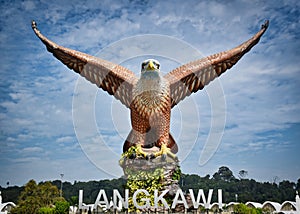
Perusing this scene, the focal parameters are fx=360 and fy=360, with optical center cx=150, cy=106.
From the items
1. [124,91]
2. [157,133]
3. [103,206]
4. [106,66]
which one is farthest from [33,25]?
[103,206]

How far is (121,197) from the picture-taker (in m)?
11.2

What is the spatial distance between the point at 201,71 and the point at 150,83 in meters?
2.44

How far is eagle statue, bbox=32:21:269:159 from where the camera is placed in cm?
1220

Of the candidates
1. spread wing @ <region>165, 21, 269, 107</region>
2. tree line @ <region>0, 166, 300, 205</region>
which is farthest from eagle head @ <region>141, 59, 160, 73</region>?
tree line @ <region>0, 166, 300, 205</region>

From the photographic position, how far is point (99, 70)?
13.6 metres

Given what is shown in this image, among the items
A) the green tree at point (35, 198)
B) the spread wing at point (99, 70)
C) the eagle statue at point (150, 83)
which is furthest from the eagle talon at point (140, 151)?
the green tree at point (35, 198)

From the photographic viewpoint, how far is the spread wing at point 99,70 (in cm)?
1338

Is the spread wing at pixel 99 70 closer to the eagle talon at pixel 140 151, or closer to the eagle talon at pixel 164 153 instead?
the eagle talon at pixel 140 151

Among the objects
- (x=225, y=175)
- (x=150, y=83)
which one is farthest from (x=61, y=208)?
(x=225, y=175)

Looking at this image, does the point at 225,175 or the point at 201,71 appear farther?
the point at 225,175

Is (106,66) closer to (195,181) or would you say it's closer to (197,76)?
(197,76)

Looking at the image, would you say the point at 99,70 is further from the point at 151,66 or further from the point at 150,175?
the point at 150,175

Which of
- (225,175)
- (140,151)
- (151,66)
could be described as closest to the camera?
(140,151)

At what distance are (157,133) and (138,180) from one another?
171 centimetres
